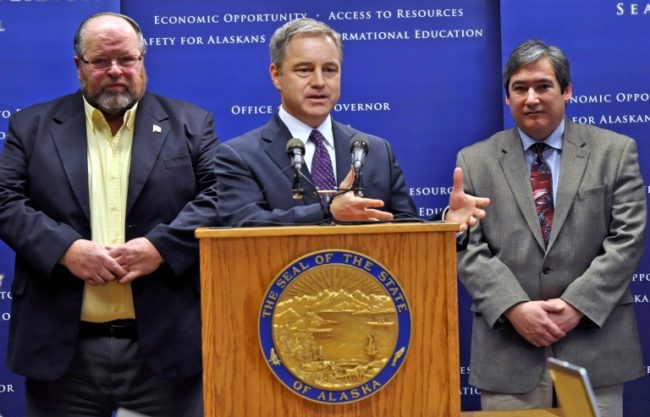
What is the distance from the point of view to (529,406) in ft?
12.1

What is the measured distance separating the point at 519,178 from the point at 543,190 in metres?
0.10

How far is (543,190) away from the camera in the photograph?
149 inches

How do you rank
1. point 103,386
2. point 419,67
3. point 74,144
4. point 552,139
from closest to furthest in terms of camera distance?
point 103,386 < point 74,144 < point 552,139 < point 419,67

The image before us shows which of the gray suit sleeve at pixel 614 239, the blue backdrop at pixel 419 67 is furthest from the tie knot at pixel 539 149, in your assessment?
the blue backdrop at pixel 419 67

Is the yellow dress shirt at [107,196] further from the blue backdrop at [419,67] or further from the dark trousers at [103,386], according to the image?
the blue backdrop at [419,67]

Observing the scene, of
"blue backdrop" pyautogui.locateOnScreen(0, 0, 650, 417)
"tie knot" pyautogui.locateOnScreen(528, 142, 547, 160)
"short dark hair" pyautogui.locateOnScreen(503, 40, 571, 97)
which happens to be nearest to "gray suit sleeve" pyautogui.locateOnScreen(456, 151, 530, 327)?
"tie knot" pyautogui.locateOnScreen(528, 142, 547, 160)

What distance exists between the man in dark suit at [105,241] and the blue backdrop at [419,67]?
877 mm

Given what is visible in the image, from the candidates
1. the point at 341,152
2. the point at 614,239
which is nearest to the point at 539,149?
the point at 614,239

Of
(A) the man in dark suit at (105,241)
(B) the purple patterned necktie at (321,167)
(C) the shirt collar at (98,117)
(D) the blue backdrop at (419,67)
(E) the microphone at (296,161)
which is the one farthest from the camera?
(D) the blue backdrop at (419,67)

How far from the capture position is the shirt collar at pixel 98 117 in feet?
11.8

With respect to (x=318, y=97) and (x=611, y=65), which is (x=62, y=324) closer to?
(x=318, y=97)

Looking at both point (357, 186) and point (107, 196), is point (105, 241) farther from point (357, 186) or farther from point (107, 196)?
point (357, 186)

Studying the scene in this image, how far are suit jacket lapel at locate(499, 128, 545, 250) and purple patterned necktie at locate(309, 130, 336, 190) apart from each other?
3.04 feet

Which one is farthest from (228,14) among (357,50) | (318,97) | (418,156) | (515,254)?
(515,254)
